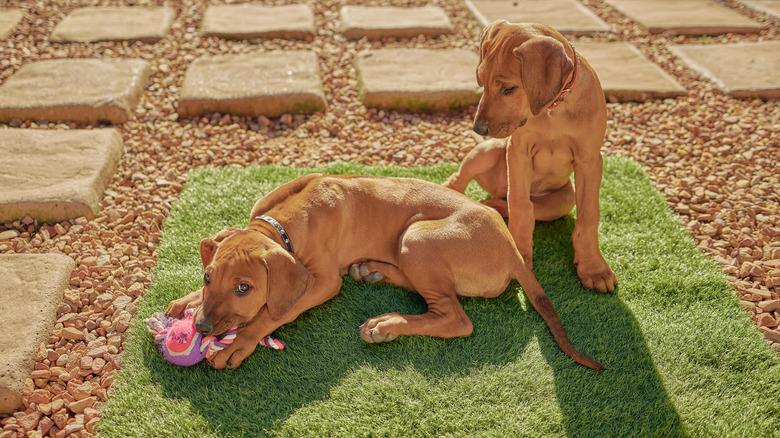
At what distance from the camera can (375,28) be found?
26.1 ft

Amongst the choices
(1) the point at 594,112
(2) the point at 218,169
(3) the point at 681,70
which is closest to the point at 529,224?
(1) the point at 594,112

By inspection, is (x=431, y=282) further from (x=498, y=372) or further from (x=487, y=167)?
(x=487, y=167)

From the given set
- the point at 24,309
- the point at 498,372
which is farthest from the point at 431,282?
the point at 24,309

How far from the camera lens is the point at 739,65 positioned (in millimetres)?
7234

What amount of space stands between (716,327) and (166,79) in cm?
597

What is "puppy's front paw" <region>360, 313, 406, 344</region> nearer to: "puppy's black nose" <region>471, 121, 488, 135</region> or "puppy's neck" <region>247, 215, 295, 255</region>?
"puppy's neck" <region>247, 215, 295, 255</region>

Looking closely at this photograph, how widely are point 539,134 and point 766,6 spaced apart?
24.5 feet

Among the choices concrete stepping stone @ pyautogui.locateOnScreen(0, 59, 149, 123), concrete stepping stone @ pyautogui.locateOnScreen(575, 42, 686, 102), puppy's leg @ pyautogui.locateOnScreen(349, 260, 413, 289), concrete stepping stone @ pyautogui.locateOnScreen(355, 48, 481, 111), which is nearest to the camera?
puppy's leg @ pyautogui.locateOnScreen(349, 260, 413, 289)

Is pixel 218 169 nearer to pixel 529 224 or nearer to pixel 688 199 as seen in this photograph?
pixel 529 224

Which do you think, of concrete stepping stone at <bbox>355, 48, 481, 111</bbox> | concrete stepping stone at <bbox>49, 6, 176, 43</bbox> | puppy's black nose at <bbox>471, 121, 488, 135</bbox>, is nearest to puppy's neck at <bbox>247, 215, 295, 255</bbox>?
puppy's black nose at <bbox>471, 121, 488, 135</bbox>

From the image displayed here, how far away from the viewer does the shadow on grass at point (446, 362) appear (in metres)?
3.38

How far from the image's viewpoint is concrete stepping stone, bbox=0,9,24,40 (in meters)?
7.66

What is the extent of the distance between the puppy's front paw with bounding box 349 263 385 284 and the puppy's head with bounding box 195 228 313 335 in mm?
→ 842

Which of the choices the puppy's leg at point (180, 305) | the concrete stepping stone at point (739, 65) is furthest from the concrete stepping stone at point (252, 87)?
the concrete stepping stone at point (739, 65)
